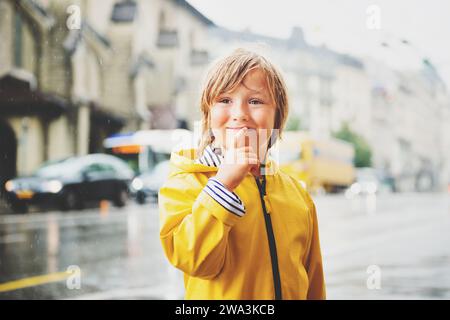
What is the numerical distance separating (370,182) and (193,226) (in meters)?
6.45

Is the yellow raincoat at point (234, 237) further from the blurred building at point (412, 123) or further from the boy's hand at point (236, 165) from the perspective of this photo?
the blurred building at point (412, 123)

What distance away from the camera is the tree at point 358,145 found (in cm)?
544

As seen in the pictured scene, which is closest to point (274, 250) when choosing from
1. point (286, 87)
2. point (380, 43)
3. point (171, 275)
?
point (286, 87)

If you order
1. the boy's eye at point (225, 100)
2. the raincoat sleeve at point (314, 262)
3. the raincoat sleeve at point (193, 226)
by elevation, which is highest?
the boy's eye at point (225, 100)

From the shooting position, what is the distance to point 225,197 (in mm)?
949

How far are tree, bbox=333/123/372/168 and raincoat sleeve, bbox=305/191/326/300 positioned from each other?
431 centimetres

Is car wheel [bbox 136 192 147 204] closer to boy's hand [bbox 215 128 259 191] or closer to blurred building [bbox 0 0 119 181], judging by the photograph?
blurred building [bbox 0 0 119 181]

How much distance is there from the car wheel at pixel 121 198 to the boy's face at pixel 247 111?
5126 mm

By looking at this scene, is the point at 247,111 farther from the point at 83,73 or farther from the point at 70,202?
the point at 83,73

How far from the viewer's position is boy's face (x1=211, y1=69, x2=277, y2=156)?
3.40 ft

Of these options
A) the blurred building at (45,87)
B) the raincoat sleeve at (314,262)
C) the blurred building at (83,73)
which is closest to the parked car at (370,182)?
the blurred building at (83,73)

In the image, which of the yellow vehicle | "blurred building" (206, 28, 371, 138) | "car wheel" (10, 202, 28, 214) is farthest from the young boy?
"car wheel" (10, 202, 28, 214)
